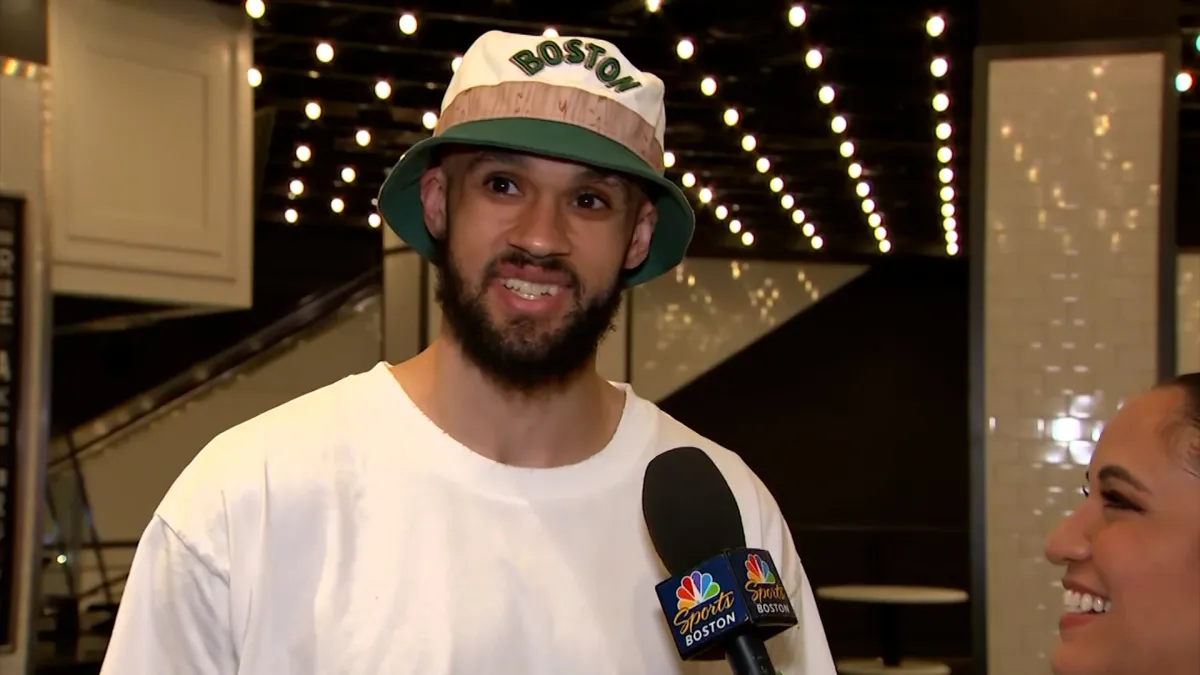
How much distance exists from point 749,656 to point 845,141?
4741 millimetres

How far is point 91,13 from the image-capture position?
2.89 metres

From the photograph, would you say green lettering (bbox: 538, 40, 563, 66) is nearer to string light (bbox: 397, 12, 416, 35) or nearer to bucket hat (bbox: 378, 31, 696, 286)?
bucket hat (bbox: 378, 31, 696, 286)

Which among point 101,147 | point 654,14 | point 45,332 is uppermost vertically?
point 654,14

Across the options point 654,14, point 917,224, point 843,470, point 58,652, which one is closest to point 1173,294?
point 654,14

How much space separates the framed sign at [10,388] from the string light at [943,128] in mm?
2704

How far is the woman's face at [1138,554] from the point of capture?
104cm

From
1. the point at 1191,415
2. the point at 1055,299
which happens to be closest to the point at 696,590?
the point at 1191,415

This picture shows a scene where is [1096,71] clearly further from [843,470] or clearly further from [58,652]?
[843,470]

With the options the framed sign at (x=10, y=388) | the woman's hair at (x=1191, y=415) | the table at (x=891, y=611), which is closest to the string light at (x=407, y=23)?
the framed sign at (x=10, y=388)

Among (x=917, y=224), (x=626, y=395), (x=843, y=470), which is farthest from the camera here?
(x=843, y=470)

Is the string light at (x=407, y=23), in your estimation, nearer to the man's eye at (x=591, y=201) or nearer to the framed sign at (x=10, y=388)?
the framed sign at (x=10, y=388)

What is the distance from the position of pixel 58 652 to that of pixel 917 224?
19.7ft

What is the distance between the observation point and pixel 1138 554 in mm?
1059

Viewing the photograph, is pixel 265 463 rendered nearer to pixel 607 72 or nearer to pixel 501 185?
pixel 501 185
